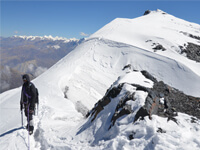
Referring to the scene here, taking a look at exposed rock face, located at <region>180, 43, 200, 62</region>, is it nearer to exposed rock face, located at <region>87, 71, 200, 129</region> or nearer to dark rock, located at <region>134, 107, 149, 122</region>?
exposed rock face, located at <region>87, 71, 200, 129</region>

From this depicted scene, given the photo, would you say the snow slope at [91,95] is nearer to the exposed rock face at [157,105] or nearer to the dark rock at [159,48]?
the exposed rock face at [157,105]

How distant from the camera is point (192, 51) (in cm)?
2792

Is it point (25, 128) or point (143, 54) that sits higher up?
point (143, 54)

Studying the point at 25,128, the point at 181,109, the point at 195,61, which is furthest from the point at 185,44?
the point at 25,128

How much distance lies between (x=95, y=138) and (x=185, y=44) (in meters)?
28.7

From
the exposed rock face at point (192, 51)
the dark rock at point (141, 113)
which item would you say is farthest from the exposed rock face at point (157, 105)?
the exposed rock face at point (192, 51)

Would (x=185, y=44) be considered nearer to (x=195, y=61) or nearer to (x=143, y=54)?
(x=195, y=61)

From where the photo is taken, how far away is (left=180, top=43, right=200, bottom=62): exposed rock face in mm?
26500

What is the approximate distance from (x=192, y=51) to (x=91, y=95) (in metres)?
20.1

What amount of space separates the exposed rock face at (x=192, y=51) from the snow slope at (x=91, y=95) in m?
1.64

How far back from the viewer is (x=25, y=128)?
9.58 metres

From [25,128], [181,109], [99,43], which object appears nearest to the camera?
[181,109]

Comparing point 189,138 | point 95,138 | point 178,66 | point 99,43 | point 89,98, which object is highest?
point 99,43

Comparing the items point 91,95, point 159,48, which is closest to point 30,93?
point 91,95
